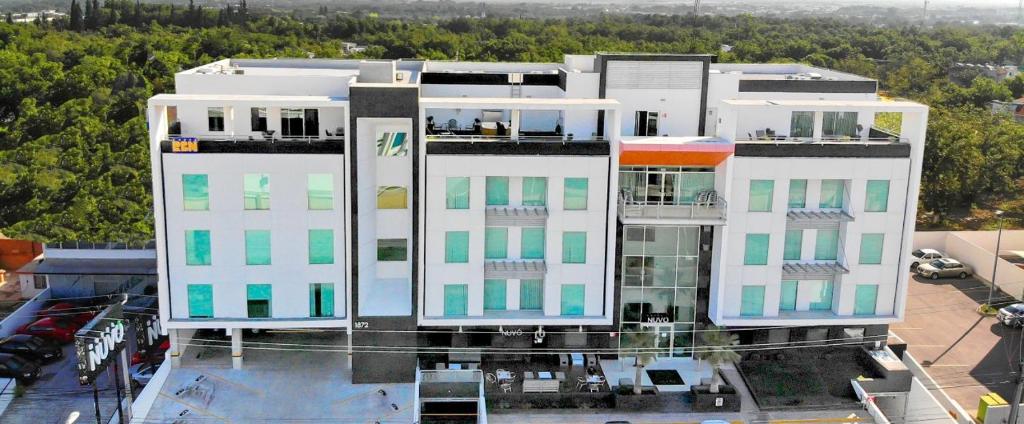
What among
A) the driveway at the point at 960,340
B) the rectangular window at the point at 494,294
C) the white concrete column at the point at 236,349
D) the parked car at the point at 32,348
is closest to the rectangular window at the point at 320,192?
the white concrete column at the point at 236,349

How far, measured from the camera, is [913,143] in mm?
40156

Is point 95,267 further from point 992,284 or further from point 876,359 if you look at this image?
point 992,284

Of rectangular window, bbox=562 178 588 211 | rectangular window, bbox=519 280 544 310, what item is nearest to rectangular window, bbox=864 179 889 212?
rectangular window, bbox=562 178 588 211

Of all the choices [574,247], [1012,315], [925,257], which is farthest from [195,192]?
[925,257]

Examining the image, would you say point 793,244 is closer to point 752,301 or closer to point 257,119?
point 752,301

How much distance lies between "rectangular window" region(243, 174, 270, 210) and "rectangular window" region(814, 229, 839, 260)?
86.8ft

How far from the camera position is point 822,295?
4238cm

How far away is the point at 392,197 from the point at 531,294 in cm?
824

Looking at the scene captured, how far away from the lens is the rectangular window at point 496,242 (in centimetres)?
3988

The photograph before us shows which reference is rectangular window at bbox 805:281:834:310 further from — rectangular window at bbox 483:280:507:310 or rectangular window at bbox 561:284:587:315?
rectangular window at bbox 483:280:507:310

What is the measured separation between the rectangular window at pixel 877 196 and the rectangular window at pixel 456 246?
1947 centimetres

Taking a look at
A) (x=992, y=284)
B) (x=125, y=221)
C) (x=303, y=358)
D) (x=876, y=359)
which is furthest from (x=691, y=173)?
(x=125, y=221)

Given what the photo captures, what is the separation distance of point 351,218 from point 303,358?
8756 millimetres

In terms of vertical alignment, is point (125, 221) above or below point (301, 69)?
below
